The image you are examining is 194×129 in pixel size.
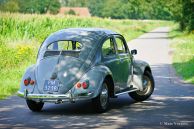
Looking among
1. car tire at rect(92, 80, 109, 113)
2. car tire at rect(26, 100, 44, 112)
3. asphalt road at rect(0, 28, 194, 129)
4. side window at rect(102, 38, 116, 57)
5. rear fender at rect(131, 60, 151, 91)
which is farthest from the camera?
rear fender at rect(131, 60, 151, 91)

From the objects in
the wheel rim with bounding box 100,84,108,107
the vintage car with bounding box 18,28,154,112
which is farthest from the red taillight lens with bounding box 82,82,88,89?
the wheel rim with bounding box 100,84,108,107

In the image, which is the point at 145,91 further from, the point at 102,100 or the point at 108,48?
the point at 102,100

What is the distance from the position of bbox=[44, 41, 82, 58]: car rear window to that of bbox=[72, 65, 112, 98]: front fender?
0.58 meters

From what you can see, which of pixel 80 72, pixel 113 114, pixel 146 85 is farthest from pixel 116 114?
pixel 146 85

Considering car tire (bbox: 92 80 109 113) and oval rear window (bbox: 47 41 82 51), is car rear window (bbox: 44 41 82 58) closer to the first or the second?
oval rear window (bbox: 47 41 82 51)

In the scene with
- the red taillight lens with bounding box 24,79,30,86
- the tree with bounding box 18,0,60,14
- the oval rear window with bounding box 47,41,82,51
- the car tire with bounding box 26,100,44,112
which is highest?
the tree with bounding box 18,0,60,14

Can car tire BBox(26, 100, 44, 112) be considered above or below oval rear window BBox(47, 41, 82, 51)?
below

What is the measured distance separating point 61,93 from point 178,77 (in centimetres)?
835

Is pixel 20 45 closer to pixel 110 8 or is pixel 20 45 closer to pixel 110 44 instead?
pixel 110 44

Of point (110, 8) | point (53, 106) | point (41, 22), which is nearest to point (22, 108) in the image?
point (53, 106)

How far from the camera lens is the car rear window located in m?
11.8

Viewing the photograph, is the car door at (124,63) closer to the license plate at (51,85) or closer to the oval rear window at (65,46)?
the oval rear window at (65,46)

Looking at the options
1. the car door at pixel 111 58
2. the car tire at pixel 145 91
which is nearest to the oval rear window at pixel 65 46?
the car door at pixel 111 58

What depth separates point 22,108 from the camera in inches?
487
